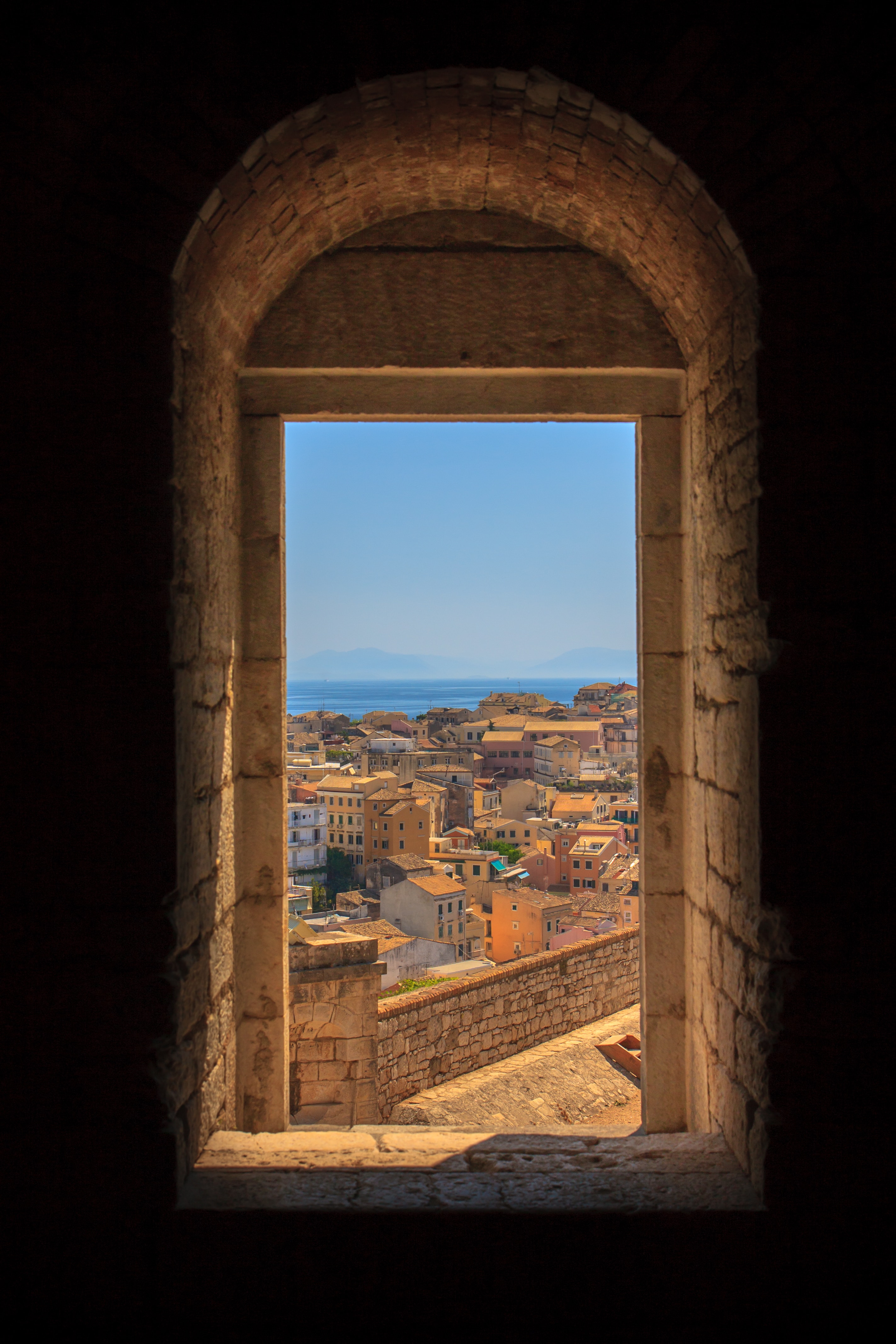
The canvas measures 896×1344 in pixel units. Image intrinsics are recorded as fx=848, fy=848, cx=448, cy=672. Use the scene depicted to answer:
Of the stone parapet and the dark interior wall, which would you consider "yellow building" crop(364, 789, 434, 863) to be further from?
the dark interior wall

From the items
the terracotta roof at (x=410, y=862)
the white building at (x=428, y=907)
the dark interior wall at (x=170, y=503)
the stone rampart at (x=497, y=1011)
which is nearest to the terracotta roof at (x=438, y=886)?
the white building at (x=428, y=907)

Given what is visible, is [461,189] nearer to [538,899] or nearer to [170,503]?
[170,503]

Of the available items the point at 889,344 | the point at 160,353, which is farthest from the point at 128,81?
the point at 889,344

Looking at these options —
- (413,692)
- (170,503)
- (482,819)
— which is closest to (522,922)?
(482,819)

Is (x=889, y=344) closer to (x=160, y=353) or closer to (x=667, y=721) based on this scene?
(x=667, y=721)

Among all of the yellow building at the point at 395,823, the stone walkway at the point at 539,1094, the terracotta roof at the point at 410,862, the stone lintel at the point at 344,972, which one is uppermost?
the yellow building at the point at 395,823

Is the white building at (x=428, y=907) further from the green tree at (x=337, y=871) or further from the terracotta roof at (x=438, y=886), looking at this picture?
the green tree at (x=337, y=871)
